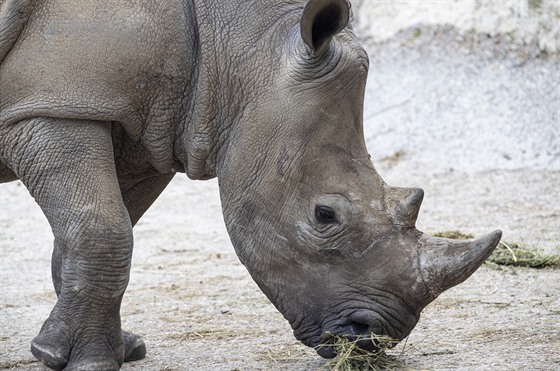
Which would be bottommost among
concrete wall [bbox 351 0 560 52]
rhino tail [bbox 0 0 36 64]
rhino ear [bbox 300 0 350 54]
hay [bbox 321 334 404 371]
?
concrete wall [bbox 351 0 560 52]

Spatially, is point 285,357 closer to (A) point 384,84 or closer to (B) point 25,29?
(B) point 25,29

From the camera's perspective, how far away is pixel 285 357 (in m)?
5.69

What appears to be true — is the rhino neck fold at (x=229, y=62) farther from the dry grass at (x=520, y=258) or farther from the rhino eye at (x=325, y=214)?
the dry grass at (x=520, y=258)

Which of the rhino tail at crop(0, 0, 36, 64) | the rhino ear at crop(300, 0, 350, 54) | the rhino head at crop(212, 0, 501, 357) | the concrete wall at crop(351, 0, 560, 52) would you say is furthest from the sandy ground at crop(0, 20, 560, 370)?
the rhino tail at crop(0, 0, 36, 64)

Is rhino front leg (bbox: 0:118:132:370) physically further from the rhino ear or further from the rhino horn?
the rhino horn

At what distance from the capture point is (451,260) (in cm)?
494

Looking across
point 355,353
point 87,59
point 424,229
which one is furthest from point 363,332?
point 424,229

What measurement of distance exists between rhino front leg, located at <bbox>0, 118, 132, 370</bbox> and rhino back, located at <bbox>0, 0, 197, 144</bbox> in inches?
3.7

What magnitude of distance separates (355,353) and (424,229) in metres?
4.23

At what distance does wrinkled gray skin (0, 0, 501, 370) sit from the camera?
16.3 ft

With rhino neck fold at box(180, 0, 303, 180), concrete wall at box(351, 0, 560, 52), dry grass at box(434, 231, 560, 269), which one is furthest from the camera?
concrete wall at box(351, 0, 560, 52)

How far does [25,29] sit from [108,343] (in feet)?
4.63

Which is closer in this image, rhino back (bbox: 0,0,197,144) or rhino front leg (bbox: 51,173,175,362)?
rhino back (bbox: 0,0,197,144)

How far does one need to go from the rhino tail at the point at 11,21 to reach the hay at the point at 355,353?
1857mm
